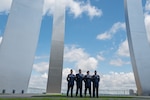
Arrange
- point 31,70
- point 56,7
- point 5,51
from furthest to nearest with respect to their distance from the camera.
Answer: point 56,7 → point 31,70 → point 5,51

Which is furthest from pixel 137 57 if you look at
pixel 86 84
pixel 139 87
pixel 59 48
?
pixel 86 84

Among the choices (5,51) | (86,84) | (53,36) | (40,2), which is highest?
(40,2)

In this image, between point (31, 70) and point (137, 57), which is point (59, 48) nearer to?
point (31, 70)

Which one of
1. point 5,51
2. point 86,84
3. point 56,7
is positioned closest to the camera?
point 86,84

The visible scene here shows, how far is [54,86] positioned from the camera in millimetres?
12781

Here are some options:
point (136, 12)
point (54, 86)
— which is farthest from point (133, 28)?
point (54, 86)

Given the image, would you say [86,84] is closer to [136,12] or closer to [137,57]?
[137,57]

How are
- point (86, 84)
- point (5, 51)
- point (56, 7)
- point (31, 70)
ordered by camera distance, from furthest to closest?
point (56, 7), point (31, 70), point (5, 51), point (86, 84)

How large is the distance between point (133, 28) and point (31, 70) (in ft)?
25.5

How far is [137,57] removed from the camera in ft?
45.8

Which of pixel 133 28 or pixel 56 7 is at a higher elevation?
pixel 56 7

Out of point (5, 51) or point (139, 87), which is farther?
point (139, 87)

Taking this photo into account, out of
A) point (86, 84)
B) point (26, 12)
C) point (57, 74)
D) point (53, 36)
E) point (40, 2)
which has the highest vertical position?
point (40, 2)

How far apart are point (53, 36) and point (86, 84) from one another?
6.05 meters
